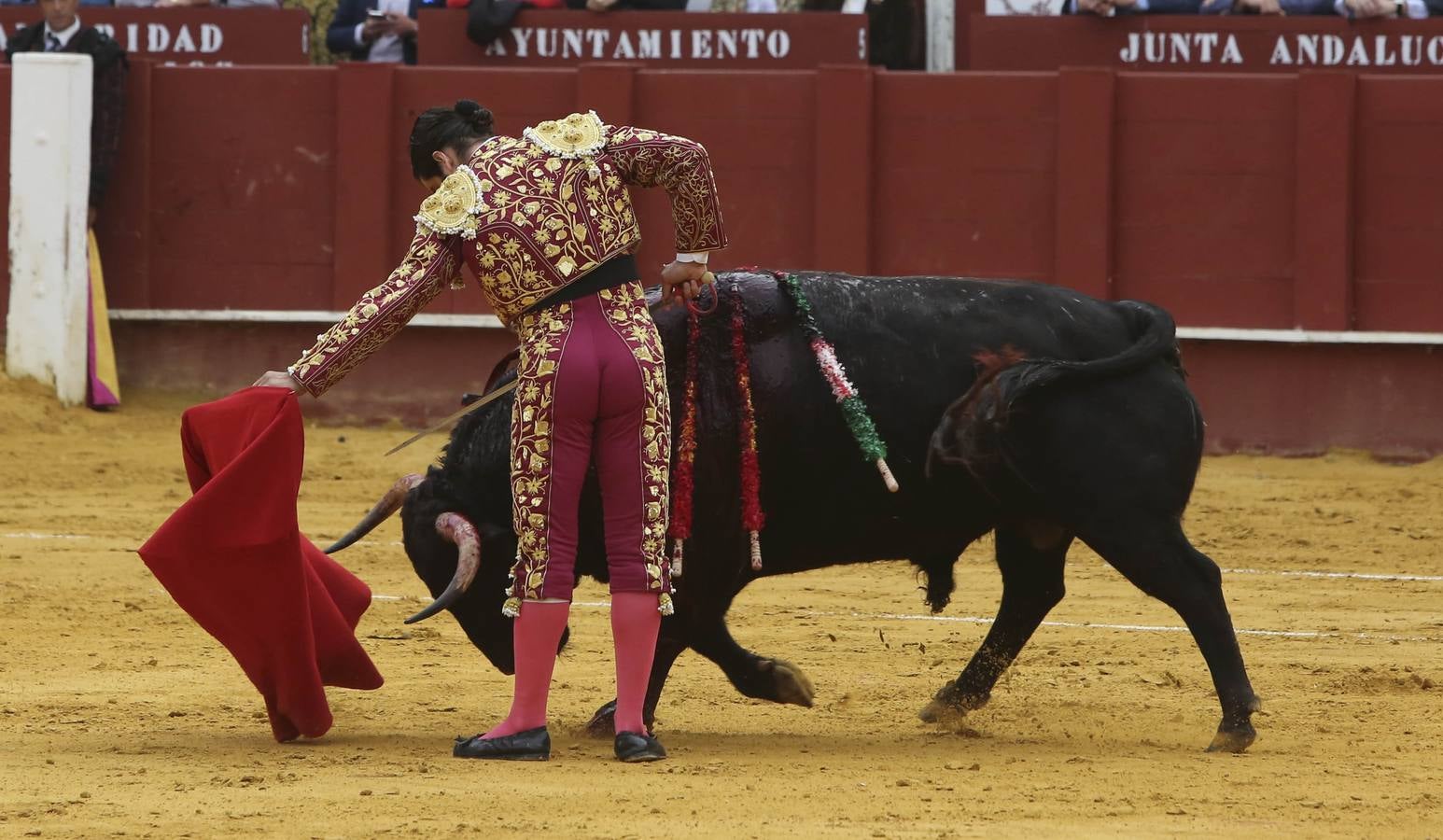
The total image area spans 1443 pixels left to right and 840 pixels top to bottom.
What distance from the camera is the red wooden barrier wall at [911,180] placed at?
8.91m

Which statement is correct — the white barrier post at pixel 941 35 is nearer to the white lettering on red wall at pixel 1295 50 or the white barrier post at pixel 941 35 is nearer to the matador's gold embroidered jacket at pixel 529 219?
the white lettering on red wall at pixel 1295 50

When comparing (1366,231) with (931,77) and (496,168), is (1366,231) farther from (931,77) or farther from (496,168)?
(496,168)

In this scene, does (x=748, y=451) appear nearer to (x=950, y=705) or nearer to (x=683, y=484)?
(x=683, y=484)

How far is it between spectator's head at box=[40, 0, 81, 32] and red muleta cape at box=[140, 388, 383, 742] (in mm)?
5736

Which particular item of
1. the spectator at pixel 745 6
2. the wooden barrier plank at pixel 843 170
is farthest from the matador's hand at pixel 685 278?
the spectator at pixel 745 6

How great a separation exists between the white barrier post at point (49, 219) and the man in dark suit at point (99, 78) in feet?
0.16

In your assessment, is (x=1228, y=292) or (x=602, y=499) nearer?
(x=602, y=499)

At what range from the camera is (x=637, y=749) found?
390 centimetres

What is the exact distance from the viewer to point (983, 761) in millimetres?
3973

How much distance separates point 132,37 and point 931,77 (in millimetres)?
3636

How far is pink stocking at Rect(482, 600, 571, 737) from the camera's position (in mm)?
3932

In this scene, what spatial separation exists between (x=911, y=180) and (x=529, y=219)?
5562mm

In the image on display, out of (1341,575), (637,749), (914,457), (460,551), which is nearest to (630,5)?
(1341,575)

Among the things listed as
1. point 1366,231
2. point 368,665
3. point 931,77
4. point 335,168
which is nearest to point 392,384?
point 335,168
